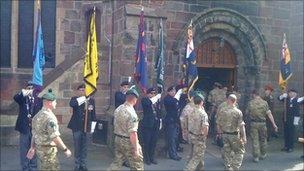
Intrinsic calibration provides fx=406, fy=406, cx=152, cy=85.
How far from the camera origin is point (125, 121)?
798 cm

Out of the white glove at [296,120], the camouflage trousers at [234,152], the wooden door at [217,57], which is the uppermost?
the wooden door at [217,57]

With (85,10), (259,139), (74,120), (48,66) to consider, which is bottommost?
(259,139)

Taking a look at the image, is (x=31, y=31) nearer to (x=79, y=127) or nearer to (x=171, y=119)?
(x=79, y=127)

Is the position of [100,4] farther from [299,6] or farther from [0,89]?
[299,6]

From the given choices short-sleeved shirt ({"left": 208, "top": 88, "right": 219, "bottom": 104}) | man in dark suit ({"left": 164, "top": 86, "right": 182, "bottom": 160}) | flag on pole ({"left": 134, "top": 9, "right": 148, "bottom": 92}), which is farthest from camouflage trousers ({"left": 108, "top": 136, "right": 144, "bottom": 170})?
short-sleeved shirt ({"left": 208, "top": 88, "right": 219, "bottom": 104})

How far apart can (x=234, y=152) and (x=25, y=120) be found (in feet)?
16.2

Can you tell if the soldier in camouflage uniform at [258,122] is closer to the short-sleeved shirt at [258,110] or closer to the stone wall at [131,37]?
the short-sleeved shirt at [258,110]

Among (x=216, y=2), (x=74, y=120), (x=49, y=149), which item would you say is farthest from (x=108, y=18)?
(x=49, y=149)

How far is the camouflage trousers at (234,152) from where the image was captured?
377 inches

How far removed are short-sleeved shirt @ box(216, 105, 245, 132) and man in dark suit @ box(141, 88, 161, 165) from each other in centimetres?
192

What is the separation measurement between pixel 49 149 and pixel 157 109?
418 centimetres

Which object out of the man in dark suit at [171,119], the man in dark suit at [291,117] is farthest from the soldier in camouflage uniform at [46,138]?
the man in dark suit at [291,117]

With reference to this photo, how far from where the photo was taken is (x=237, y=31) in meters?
14.0

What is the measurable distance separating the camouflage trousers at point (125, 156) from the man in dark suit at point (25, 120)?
7.84 feet
